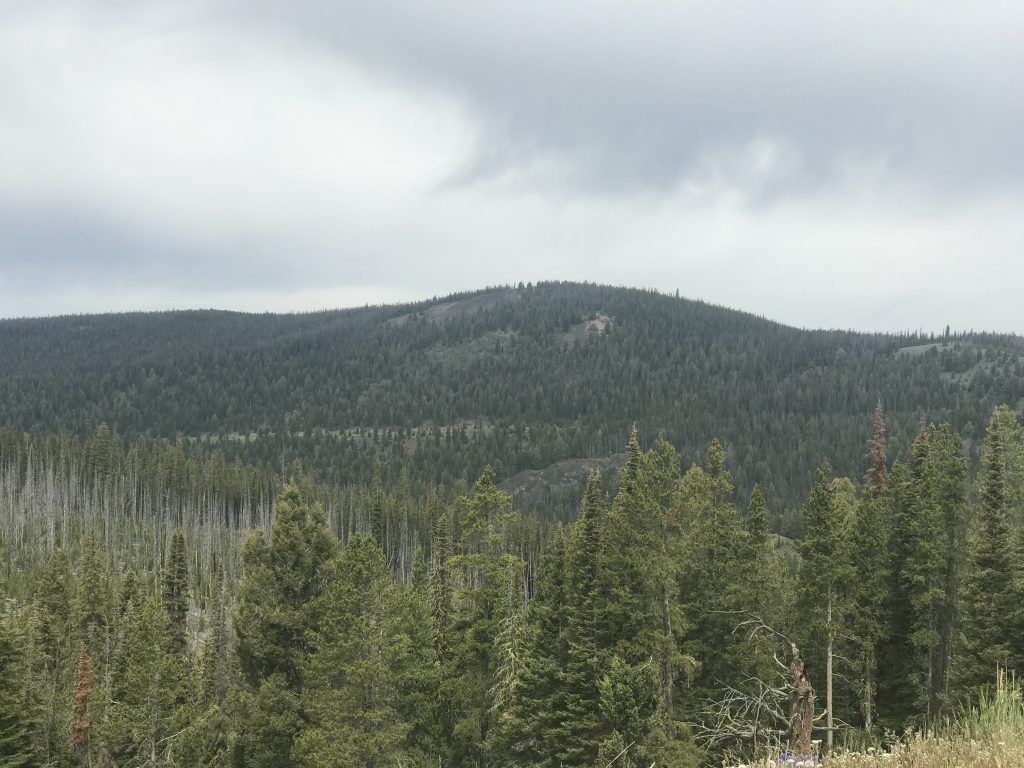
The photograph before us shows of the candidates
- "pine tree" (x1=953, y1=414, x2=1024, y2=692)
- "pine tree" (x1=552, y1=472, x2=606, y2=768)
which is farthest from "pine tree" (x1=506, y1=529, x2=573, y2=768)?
"pine tree" (x1=953, y1=414, x2=1024, y2=692)

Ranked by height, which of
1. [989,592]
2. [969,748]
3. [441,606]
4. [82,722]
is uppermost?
[969,748]

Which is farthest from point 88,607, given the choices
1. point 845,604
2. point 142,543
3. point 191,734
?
point 142,543

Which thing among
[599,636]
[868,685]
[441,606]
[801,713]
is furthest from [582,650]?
[801,713]

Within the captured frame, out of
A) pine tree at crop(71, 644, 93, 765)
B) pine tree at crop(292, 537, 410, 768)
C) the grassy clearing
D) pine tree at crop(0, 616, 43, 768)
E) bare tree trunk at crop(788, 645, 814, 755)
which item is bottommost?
pine tree at crop(71, 644, 93, 765)

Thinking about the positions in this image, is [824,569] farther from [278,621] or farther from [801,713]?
[801,713]

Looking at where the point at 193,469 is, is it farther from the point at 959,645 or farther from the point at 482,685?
the point at 959,645

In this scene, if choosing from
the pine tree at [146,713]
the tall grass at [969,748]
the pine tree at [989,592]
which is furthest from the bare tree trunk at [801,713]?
the pine tree at [146,713]

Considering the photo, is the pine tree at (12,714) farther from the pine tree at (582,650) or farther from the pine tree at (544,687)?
the pine tree at (582,650)

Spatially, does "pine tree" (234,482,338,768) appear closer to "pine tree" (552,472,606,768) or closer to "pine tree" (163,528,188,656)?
"pine tree" (552,472,606,768)

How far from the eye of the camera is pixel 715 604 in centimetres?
2808

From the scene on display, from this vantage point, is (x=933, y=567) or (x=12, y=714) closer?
(x=12, y=714)

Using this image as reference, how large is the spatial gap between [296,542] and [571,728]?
1180cm

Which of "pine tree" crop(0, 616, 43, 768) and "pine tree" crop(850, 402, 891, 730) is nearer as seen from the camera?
"pine tree" crop(0, 616, 43, 768)

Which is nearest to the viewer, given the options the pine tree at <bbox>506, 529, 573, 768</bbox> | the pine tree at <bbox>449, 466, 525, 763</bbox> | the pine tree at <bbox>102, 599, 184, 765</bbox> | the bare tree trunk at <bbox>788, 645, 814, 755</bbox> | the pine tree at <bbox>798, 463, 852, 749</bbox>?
the bare tree trunk at <bbox>788, 645, 814, 755</bbox>
